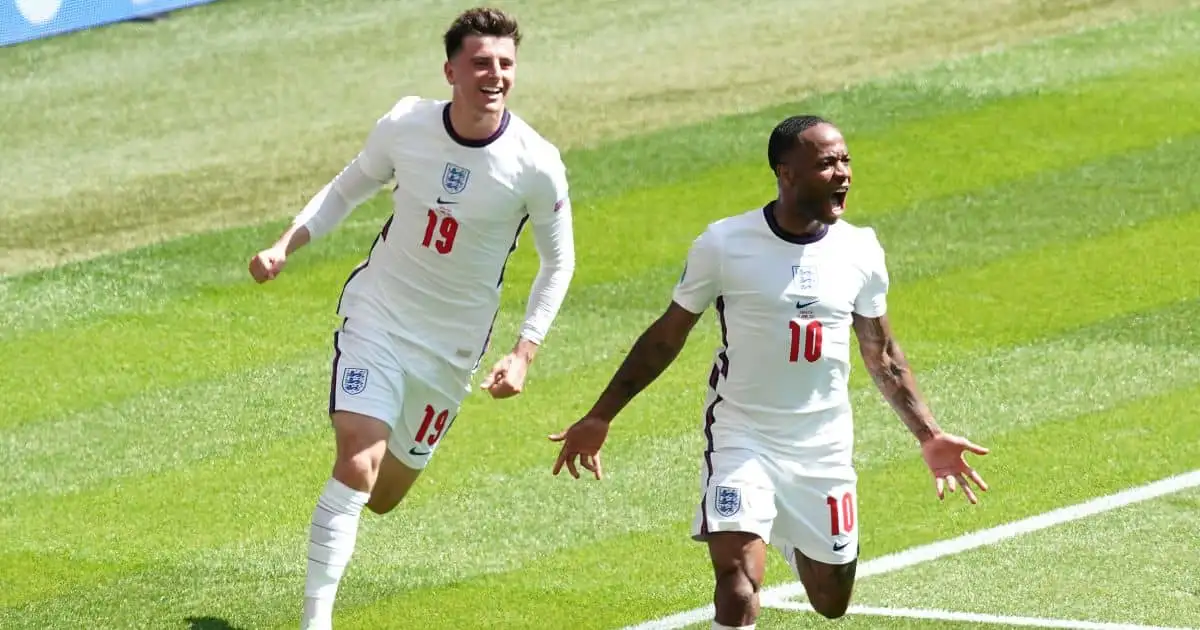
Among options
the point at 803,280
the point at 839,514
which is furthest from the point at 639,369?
the point at 839,514

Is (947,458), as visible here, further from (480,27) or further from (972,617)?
(480,27)

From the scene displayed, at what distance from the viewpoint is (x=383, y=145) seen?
32.4 feet

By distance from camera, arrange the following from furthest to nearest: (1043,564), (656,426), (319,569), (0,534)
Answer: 1. (656,426)
2. (0,534)
3. (1043,564)
4. (319,569)

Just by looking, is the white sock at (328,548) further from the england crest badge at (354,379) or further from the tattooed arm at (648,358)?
the tattooed arm at (648,358)

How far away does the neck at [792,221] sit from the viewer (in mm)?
8445

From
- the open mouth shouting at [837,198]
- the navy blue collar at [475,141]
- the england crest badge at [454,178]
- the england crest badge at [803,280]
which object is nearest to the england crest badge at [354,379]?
the england crest badge at [454,178]

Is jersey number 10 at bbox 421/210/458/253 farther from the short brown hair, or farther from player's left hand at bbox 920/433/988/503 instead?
player's left hand at bbox 920/433/988/503

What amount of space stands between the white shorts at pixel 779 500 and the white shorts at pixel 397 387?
1.73m

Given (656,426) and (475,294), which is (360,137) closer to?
(656,426)

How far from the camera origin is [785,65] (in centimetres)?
2091

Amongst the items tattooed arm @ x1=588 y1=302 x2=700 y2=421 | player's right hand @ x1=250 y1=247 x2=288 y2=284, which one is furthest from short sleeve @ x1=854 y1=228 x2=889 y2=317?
player's right hand @ x1=250 y1=247 x2=288 y2=284

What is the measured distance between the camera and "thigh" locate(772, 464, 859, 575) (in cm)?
845

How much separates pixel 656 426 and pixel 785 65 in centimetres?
871

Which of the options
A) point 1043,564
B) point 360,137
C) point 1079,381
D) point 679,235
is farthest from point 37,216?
point 1043,564
